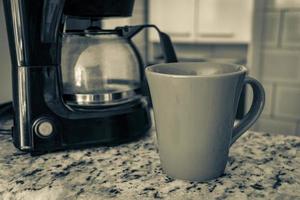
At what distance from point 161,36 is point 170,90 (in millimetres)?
182

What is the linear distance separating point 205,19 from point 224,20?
0.35 ft

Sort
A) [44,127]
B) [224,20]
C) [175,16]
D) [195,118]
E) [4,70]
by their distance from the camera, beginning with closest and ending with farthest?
[195,118] < [44,127] < [4,70] < [224,20] < [175,16]

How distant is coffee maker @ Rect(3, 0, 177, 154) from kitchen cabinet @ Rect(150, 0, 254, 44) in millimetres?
1440

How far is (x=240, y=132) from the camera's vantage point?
1.43 ft

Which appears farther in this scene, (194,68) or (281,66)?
(281,66)

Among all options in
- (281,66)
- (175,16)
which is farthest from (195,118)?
(175,16)

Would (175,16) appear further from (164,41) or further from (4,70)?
(164,41)

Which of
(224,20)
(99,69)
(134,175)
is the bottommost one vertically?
(134,175)

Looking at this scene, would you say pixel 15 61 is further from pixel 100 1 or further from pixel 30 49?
pixel 100 1

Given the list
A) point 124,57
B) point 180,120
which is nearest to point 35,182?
point 180,120

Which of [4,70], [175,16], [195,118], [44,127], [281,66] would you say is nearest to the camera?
[195,118]

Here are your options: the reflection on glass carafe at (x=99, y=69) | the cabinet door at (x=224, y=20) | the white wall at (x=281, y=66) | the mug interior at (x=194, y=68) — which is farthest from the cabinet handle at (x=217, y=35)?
the mug interior at (x=194, y=68)

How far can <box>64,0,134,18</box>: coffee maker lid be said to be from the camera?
51 cm

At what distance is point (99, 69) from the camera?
595mm
